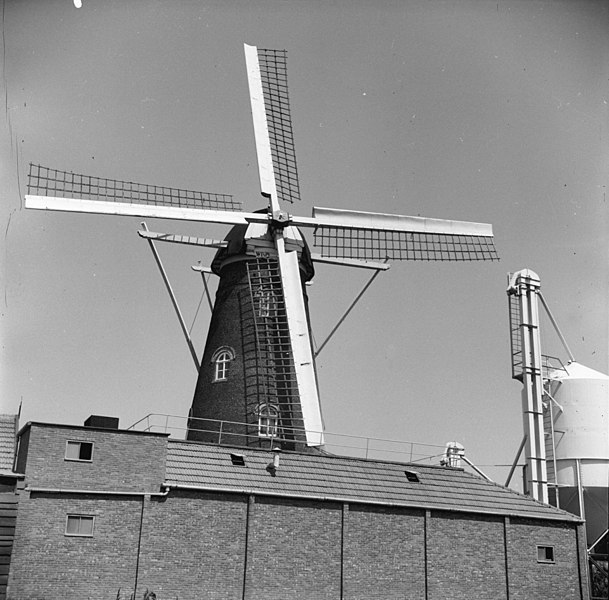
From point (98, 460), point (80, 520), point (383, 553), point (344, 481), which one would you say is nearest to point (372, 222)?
point (344, 481)

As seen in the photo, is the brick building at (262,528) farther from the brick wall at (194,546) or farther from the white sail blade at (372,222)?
the white sail blade at (372,222)

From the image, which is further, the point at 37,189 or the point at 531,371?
the point at 531,371

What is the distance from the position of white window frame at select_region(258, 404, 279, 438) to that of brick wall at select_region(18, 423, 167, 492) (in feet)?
14.6

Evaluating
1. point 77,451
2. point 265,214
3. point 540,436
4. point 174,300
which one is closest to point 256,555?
point 77,451

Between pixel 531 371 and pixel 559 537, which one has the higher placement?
pixel 531 371

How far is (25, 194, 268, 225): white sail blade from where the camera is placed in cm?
2627

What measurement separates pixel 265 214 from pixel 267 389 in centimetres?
581

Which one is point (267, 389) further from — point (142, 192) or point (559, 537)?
point (559, 537)

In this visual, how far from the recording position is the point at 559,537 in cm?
2792

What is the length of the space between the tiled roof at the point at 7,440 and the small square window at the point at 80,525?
379cm

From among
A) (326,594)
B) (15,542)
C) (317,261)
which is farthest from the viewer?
(317,261)

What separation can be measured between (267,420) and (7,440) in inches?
300

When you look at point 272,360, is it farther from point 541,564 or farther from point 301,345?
point 541,564

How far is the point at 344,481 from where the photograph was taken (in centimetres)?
2622
